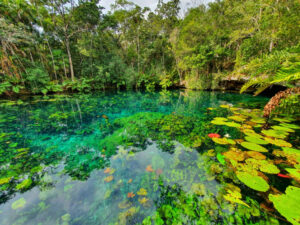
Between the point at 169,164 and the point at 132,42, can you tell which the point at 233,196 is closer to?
the point at 169,164

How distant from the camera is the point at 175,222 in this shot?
1218mm

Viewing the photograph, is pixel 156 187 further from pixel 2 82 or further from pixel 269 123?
pixel 2 82

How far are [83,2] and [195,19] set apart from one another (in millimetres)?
12088

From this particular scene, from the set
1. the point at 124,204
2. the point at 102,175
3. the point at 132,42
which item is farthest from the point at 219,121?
the point at 132,42

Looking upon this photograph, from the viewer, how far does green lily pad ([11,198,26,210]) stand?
1.44 meters

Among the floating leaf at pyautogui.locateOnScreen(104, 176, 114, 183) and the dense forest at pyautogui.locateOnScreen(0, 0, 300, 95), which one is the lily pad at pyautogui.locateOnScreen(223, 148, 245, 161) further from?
the dense forest at pyautogui.locateOnScreen(0, 0, 300, 95)

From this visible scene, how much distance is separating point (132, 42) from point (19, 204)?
20.4m

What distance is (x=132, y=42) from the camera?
698 inches

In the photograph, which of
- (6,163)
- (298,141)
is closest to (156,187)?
(6,163)

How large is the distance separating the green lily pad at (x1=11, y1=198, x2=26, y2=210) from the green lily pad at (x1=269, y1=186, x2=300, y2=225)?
9.10 feet

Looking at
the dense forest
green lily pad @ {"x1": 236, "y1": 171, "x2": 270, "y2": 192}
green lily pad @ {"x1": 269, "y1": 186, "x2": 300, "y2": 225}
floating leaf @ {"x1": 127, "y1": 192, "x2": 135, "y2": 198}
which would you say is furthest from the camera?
the dense forest

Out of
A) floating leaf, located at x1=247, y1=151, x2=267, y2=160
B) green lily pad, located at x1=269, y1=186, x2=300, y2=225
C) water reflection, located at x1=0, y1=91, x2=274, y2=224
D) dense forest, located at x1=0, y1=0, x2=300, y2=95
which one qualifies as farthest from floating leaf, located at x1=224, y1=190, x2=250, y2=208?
dense forest, located at x1=0, y1=0, x2=300, y2=95

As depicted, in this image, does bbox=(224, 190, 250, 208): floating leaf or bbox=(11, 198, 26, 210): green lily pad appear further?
bbox=(11, 198, 26, 210): green lily pad

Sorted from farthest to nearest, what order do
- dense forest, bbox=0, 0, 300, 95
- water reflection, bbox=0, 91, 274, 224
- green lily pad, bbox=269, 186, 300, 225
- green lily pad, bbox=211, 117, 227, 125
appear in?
dense forest, bbox=0, 0, 300, 95 < green lily pad, bbox=211, 117, 227, 125 < water reflection, bbox=0, 91, 274, 224 < green lily pad, bbox=269, 186, 300, 225
